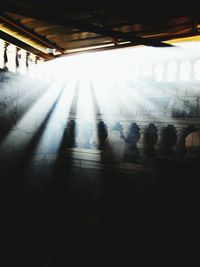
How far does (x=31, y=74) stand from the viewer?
180 inches

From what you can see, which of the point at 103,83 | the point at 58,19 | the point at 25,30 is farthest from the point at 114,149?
the point at 25,30

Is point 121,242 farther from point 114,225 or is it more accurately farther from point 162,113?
point 162,113

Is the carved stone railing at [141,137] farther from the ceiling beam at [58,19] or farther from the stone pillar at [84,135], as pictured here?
the ceiling beam at [58,19]

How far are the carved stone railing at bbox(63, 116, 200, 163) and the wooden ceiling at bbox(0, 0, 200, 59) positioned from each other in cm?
112

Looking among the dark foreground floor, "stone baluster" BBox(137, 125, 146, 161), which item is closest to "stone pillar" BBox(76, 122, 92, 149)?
the dark foreground floor

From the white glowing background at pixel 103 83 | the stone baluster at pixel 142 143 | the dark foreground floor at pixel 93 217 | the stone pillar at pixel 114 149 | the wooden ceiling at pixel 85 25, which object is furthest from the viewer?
the white glowing background at pixel 103 83

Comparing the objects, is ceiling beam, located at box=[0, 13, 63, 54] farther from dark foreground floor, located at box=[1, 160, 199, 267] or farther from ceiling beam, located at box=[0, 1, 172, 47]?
dark foreground floor, located at box=[1, 160, 199, 267]

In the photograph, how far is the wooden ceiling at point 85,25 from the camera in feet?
6.78

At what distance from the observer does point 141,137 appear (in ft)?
11.1

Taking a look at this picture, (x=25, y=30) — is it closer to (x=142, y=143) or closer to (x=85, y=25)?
(x=85, y=25)

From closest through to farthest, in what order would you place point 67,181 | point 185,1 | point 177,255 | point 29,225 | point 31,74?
point 185,1
point 177,255
point 29,225
point 67,181
point 31,74

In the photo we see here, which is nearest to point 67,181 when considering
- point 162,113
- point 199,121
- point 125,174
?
point 125,174

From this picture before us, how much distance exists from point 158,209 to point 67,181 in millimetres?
1619

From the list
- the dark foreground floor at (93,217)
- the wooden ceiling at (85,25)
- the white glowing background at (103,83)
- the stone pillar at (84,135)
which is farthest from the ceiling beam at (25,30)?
the dark foreground floor at (93,217)
